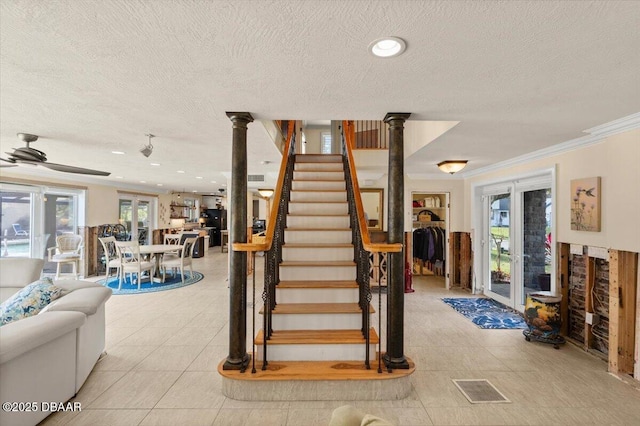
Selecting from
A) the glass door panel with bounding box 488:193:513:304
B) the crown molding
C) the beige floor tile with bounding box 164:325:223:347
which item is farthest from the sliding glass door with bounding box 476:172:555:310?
the beige floor tile with bounding box 164:325:223:347

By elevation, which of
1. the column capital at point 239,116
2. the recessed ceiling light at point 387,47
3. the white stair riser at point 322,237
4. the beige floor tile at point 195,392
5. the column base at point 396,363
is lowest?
the beige floor tile at point 195,392

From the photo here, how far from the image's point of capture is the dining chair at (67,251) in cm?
681

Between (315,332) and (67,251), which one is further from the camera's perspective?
(67,251)

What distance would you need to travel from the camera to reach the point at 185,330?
4062 millimetres

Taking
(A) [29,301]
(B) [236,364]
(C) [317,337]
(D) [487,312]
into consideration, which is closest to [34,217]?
(A) [29,301]

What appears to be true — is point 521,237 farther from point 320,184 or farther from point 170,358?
point 170,358

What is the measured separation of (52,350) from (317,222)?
2915mm

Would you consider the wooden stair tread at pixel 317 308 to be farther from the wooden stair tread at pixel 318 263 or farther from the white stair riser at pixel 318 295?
the wooden stair tread at pixel 318 263

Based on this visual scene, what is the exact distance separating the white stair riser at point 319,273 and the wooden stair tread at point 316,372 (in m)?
0.96

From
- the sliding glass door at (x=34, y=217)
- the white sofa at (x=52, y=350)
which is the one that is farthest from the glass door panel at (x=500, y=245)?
the sliding glass door at (x=34, y=217)

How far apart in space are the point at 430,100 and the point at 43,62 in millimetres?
2557

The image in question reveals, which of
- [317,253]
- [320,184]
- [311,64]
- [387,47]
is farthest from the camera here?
[320,184]

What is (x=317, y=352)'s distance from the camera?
2697 millimetres

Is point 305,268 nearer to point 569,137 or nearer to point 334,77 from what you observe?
point 334,77
